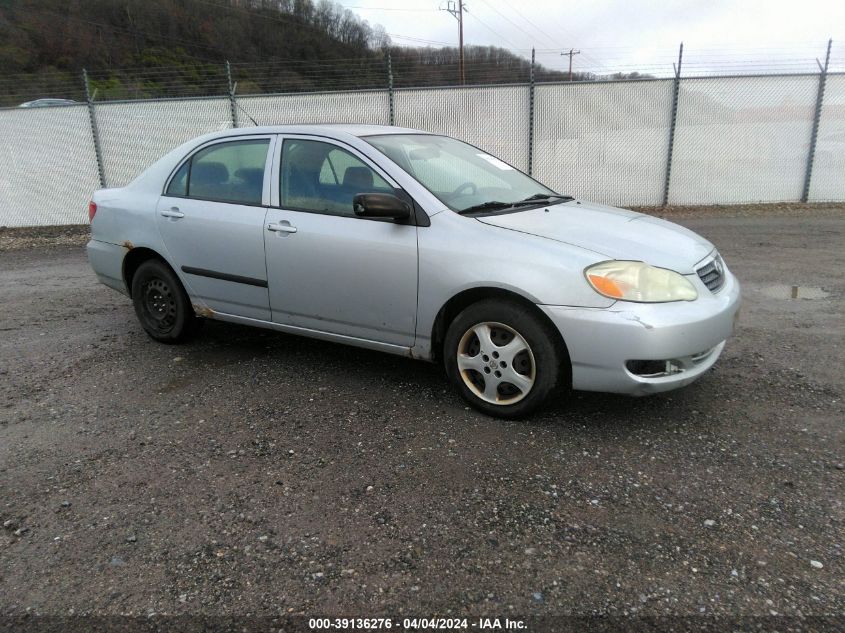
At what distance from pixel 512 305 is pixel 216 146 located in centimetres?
258

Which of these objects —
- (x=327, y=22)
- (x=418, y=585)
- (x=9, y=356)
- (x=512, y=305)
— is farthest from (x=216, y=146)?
(x=327, y=22)

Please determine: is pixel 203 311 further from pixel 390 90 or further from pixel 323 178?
pixel 390 90

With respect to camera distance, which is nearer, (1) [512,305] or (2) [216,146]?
(1) [512,305]

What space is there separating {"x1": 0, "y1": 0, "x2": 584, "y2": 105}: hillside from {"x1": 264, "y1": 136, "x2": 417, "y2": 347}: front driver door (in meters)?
8.23

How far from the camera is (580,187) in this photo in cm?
1157

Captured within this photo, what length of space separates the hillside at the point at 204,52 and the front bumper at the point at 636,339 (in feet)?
31.0

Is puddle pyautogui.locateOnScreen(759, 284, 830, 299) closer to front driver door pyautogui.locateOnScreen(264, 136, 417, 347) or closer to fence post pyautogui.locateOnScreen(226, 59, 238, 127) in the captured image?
front driver door pyautogui.locateOnScreen(264, 136, 417, 347)

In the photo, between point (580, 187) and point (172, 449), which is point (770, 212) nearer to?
point (580, 187)

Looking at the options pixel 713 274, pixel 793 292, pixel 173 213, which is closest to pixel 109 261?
pixel 173 213

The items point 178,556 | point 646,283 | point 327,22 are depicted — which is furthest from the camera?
point 327,22

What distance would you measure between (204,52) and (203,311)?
38.4 meters

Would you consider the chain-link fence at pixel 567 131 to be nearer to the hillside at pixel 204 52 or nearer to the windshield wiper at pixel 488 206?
the hillside at pixel 204 52

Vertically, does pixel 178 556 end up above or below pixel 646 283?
below

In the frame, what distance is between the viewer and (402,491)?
2.81m
